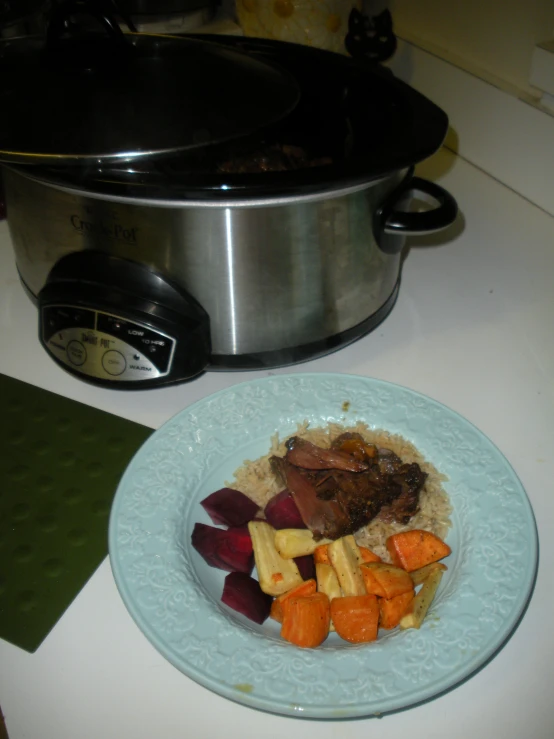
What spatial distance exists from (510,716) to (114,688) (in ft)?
1.00

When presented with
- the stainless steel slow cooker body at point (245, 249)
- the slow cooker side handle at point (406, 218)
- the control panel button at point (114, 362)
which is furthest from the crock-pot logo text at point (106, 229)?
the slow cooker side handle at point (406, 218)

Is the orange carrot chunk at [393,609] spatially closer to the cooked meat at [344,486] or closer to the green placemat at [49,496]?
the cooked meat at [344,486]

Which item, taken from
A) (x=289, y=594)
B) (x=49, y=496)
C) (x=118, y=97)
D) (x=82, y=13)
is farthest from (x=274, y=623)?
(x=82, y=13)

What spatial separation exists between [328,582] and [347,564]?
2cm

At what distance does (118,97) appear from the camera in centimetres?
67

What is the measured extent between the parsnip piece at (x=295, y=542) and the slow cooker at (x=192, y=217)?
0.22 metres

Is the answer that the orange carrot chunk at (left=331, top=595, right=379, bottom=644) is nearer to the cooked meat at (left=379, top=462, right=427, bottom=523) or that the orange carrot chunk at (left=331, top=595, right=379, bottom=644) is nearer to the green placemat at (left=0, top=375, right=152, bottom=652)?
the cooked meat at (left=379, top=462, right=427, bottom=523)

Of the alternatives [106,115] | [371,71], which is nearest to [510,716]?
[106,115]

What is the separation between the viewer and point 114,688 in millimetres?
520

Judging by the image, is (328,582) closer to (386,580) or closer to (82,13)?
(386,580)

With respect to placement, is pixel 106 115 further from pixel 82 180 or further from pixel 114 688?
pixel 114 688

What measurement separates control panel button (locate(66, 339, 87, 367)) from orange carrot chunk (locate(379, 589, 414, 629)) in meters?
0.40

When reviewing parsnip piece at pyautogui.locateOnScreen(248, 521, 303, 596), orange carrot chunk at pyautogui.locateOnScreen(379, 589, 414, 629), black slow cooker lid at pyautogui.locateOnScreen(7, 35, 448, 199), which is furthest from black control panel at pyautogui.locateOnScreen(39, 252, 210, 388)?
orange carrot chunk at pyautogui.locateOnScreen(379, 589, 414, 629)

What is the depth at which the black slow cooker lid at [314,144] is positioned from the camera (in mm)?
596
